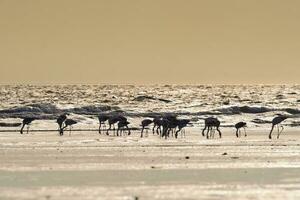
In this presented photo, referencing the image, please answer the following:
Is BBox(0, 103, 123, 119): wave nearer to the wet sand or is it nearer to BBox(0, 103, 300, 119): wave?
BBox(0, 103, 300, 119): wave

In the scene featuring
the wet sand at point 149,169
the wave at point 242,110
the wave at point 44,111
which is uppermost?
the wave at point 242,110

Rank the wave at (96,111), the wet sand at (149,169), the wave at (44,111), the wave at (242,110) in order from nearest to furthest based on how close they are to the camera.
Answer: the wet sand at (149,169) < the wave at (44,111) < the wave at (96,111) < the wave at (242,110)

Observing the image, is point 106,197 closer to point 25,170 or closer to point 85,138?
point 25,170

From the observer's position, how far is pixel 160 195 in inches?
611

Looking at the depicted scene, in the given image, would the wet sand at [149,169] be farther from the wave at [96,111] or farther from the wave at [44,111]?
the wave at [96,111]

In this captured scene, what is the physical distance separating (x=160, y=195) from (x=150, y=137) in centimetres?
1748

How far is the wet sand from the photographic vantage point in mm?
15969

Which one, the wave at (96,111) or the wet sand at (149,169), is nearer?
the wet sand at (149,169)

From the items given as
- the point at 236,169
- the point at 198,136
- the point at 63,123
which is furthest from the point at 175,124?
the point at 236,169

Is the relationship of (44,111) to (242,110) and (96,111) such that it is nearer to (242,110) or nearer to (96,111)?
(96,111)

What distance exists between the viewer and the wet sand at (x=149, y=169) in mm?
15969

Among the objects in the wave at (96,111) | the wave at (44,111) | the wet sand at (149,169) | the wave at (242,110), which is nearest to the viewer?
the wet sand at (149,169)

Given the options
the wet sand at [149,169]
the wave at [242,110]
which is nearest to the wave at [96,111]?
the wave at [242,110]

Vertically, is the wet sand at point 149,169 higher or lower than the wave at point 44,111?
lower
